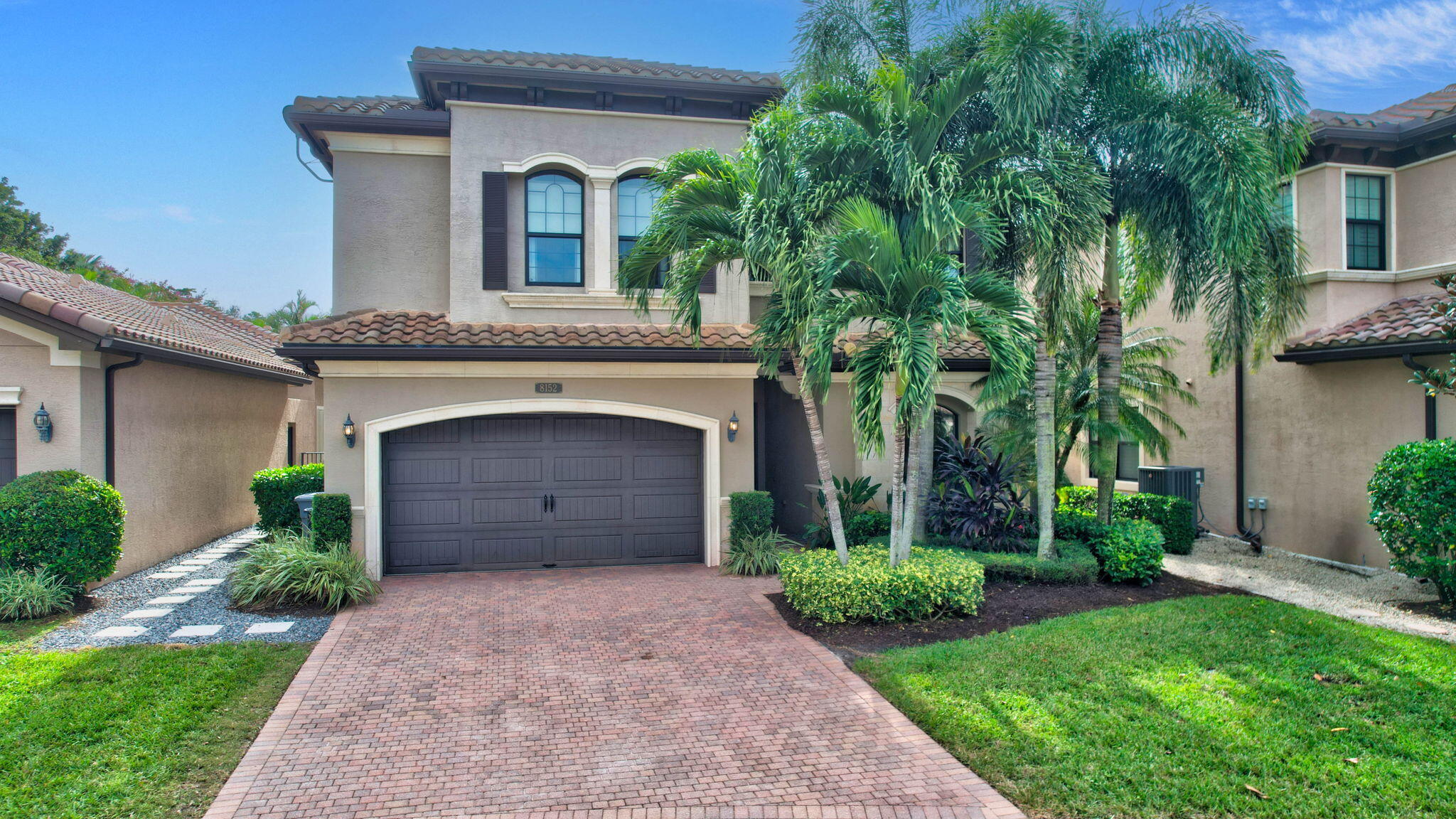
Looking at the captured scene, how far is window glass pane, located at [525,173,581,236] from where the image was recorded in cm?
1175

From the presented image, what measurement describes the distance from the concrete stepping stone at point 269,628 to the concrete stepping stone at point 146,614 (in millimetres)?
1342

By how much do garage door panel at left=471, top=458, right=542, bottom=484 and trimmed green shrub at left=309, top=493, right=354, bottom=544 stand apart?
173 centimetres

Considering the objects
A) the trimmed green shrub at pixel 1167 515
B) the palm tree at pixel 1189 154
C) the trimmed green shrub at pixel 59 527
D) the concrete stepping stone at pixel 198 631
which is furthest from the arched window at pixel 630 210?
the trimmed green shrub at pixel 1167 515

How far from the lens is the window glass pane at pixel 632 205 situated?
39.3 feet

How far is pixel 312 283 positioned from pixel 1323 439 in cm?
4347

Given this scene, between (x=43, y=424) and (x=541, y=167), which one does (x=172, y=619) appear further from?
(x=541, y=167)

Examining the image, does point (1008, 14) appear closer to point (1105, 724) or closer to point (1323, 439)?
point (1105, 724)

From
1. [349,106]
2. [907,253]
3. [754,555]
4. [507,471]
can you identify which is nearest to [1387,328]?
[907,253]

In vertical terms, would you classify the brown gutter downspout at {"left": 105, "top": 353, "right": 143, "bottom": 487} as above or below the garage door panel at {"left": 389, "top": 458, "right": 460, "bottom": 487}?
above

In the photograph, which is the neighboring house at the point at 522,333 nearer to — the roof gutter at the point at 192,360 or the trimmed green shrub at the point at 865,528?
the trimmed green shrub at the point at 865,528

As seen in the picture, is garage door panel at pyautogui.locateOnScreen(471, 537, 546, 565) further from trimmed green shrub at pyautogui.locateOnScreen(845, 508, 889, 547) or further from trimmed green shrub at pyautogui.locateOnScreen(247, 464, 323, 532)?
trimmed green shrub at pyautogui.locateOnScreen(845, 508, 889, 547)

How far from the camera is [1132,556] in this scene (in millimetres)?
9727

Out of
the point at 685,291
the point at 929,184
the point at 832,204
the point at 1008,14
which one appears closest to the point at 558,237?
the point at 685,291

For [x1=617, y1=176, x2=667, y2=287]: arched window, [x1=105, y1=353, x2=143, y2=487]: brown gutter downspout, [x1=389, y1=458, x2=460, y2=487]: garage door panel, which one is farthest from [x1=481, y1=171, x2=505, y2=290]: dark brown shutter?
[x1=105, y1=353, x2=143, y2=487]: brown gutter downspout
